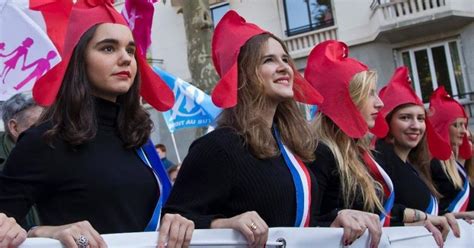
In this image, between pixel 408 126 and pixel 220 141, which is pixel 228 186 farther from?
pixel 408 126

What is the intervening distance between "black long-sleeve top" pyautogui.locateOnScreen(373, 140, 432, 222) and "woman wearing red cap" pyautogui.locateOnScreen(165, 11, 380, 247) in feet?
3.59

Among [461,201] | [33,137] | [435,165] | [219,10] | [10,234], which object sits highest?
[219,10]

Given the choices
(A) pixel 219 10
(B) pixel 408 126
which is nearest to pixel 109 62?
(B) pixel 408 126

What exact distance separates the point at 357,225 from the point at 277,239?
0.40m

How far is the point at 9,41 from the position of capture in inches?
164

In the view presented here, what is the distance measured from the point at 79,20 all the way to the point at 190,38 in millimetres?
6879

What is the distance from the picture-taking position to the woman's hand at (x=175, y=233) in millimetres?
1847

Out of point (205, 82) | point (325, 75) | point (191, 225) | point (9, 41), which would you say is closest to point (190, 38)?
point (205, 82)

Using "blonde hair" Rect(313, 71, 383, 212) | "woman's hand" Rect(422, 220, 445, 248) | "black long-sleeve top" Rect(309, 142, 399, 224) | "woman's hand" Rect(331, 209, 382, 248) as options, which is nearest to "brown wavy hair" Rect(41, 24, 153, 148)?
"woman's hand" Rect(331, 209, 382, 248)

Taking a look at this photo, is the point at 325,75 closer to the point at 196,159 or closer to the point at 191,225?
the point at 196,159

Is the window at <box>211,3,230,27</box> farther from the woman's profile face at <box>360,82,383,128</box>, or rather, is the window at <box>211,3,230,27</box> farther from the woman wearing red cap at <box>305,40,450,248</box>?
the woman's profile face at <box>360,82,383,128</box>

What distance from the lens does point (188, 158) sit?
2305 mm

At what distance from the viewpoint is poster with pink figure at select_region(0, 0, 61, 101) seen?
13.1ft

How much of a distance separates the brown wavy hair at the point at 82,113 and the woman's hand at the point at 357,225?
31.6 inches
